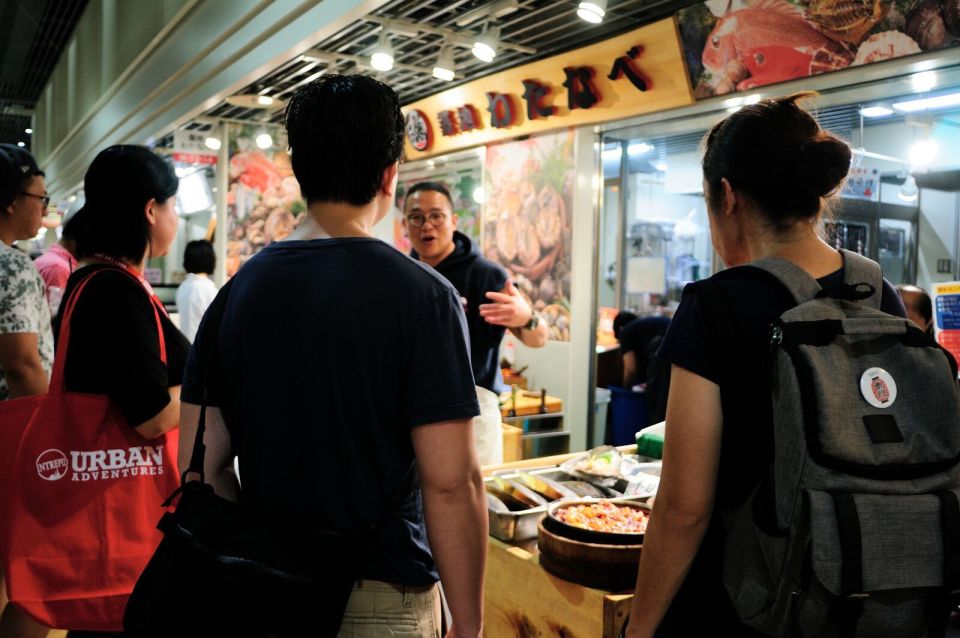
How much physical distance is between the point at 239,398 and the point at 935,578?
128 cm

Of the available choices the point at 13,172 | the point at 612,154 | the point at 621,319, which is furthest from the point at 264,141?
the point at 13,172

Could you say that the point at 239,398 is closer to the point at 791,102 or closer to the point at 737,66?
the point at 791,102

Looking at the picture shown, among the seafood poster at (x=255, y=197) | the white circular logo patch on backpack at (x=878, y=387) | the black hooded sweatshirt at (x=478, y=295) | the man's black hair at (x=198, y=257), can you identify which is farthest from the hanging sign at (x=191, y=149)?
the white circular logo patch on backpack at (x=878, y=387)

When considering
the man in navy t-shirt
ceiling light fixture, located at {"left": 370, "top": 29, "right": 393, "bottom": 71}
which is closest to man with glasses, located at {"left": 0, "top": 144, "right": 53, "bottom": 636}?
the man in navy t-shirt

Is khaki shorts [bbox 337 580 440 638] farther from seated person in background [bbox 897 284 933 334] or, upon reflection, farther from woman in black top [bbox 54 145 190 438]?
seated person in background [bbox 897 284 933 334]

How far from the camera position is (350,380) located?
4.40ft

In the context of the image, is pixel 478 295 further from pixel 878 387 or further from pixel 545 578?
pixel 878 387

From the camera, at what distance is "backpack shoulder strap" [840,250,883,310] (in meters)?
1.53

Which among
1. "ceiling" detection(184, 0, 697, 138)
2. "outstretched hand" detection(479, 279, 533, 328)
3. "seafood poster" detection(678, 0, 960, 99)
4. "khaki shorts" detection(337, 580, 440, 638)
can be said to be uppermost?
"ceiling" detection(184, 0, 697, 138)

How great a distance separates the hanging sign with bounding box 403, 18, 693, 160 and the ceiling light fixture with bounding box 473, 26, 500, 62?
0.48 m

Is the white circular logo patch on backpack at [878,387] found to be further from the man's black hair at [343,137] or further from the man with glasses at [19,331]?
the man with glasses at [19,331]

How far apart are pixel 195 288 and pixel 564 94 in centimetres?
330

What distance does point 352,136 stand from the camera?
1.40 meters

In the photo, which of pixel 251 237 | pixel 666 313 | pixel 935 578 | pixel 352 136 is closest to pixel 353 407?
pixel 352 136
